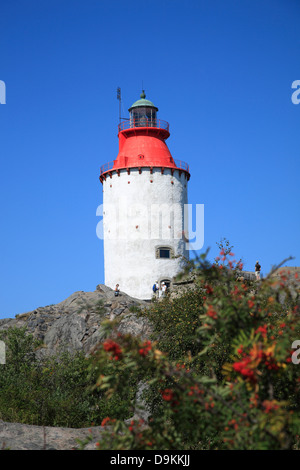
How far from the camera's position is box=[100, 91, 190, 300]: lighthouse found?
4481 cm

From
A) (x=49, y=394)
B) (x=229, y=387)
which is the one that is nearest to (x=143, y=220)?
(x=49, y=394)

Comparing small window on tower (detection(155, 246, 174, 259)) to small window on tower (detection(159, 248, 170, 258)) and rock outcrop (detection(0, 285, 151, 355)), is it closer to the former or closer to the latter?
small window on tower (detection(159, 248, 170, 258))

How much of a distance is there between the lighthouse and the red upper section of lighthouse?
0.09 metres

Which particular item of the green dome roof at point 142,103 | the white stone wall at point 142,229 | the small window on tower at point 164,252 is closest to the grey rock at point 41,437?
the white stone wall at point 142,229

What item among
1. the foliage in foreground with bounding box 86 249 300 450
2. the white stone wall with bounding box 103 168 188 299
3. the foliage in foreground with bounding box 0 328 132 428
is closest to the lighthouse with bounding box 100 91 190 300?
the white stone wall with bounding box 103 168 188 299

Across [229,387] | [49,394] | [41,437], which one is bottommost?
[41,437]

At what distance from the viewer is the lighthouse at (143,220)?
147 ft

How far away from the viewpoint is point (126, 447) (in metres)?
8.81

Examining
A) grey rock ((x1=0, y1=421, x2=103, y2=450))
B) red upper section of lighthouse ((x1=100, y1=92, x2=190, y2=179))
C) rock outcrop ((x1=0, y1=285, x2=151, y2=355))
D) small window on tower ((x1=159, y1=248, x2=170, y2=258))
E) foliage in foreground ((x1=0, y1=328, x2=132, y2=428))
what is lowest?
grey rock ((x1=0, y1=421, x2=103, y2=450))

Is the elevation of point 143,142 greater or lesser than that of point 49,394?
greater

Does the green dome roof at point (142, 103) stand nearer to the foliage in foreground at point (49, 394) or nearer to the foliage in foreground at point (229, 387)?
the foliage in foreground at point (49, 394)

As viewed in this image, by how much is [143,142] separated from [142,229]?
8147 millimetres

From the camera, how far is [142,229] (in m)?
44.8

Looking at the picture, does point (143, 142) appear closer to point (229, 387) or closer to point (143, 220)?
point (143, 220)
